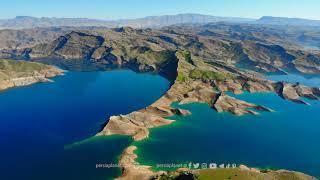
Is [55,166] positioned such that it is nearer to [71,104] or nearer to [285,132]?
[71,104]

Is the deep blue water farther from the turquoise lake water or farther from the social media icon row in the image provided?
the social media icon row

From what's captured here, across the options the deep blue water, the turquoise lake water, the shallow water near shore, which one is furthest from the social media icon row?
the deep blue water

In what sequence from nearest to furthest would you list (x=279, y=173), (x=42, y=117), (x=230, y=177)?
(x=230, y=177)
(x=279, y=173)
(x=42, y=117)

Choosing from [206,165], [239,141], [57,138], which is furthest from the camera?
[239,141]

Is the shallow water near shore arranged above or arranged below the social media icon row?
below

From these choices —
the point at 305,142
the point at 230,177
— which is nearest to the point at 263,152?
the point at 305,142

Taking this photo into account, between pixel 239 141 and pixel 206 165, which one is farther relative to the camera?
pixel 239 141

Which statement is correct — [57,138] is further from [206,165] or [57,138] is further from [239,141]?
[239,141]

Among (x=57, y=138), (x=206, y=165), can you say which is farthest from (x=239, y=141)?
(x=57, y=138)
